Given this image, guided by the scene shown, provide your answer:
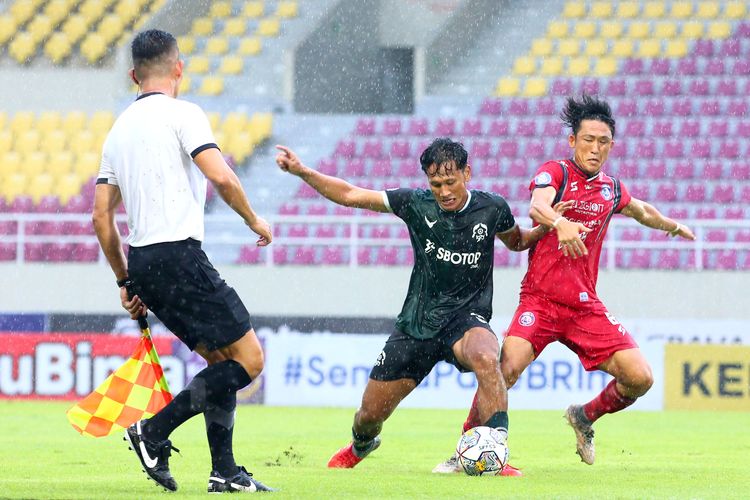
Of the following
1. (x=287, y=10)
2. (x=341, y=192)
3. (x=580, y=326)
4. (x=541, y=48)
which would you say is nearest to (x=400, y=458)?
(x=580, y=326)

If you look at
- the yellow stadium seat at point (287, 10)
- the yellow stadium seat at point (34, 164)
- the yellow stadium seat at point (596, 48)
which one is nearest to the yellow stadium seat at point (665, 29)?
the yellow stadium seat at point (596, 48)

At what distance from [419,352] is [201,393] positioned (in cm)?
176

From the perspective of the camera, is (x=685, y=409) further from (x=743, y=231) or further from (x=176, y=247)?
(x=176, y=247)

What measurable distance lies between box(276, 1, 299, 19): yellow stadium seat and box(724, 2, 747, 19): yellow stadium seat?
795 centimetres

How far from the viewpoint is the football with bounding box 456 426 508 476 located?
24.0ft

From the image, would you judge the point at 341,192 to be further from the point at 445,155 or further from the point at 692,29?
the point at 692,29

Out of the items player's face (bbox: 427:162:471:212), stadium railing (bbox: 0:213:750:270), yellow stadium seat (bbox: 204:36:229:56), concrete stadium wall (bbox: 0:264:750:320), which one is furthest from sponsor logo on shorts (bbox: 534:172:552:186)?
yellow stadium seat (bbox: 204:36:229:56)

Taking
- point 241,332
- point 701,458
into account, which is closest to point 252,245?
point 701,458

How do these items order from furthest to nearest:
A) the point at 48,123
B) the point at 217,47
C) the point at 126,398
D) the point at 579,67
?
the point at 217,47 < the point at 48,123 < the point at 579,67 < the point at 126,398

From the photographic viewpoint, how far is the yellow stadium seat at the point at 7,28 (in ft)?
88.4

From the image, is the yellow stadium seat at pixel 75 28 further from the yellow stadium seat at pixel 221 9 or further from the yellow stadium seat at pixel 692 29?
the yellow stadium seat at pixel 692 29

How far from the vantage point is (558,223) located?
7355mm

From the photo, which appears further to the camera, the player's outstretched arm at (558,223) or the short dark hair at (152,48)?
the player's outstretched arm at (558,223)

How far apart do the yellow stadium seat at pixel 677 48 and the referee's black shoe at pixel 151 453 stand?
1903 cm
